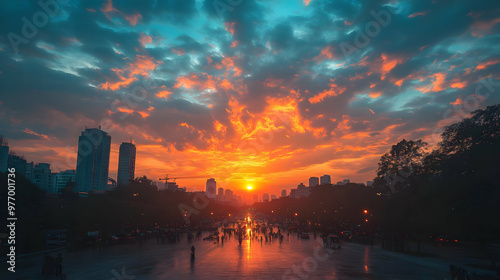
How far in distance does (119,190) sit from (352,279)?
248ft

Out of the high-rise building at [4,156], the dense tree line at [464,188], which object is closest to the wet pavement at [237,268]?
the dense tree line at [464,188]

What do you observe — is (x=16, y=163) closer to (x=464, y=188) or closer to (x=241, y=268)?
(x=241, y=268)

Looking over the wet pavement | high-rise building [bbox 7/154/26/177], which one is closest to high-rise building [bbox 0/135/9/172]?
high-rise building [bbox 7/154/26/177]

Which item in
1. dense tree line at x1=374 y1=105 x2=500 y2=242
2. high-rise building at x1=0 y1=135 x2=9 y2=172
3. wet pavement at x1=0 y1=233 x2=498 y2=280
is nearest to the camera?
wet pavement at x1=0 y1=233 x2=498 y2=280

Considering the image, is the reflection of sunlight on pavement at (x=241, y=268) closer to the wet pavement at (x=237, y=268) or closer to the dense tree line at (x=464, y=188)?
the wet pavement at (x=237, y=268)

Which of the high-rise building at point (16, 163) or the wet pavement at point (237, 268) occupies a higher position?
the high-rise building at point (16, 163)

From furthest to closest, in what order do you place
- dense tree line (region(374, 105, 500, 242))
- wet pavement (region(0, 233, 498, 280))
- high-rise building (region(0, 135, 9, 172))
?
high-rise building (region(0, 135, 9, 172))
dense tree line (region(374, 105, 500, 242))
wet pavement (region(0, 233, 498, 280))

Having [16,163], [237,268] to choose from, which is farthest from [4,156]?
[237,268]

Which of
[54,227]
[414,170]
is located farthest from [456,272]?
[54,227]

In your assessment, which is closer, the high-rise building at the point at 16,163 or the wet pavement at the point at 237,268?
the wet pavement at the point at 237,268

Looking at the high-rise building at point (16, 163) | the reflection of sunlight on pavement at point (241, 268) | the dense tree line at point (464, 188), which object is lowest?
the reflection of sunlight on pavement at point (241, 268)

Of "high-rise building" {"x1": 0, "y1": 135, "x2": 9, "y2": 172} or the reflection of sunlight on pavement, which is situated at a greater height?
"high-rise building" {"x1": 0, "y1": 135, "x2": 9, "y2": 172}

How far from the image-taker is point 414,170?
50625mm

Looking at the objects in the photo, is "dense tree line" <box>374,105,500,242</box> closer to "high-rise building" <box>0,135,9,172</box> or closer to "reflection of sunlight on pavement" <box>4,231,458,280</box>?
"reflection of sunlight on pavement" <box>4,231,458,280</box>
